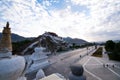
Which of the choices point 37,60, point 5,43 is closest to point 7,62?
point 5,43

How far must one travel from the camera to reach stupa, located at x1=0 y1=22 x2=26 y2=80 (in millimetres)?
3002

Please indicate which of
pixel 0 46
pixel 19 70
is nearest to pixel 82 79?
pixel 19 70

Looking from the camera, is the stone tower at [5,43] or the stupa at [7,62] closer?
the stupa at [7,62]

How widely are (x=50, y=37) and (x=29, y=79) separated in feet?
118

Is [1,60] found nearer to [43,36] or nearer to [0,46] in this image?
[0,46]

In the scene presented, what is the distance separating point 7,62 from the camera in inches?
120

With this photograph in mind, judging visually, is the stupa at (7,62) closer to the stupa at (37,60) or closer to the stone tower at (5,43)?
the stone tower at (5,43)

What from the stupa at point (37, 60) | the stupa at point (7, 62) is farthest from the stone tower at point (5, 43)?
the stupa at point (37, 60)

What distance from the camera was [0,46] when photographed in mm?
3322

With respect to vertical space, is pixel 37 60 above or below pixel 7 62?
below

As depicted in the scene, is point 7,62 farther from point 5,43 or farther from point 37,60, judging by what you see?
point 37,60

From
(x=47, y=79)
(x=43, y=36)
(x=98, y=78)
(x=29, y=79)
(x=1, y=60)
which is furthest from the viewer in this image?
(x=43, y=36)

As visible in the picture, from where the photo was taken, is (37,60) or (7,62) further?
(37,60)

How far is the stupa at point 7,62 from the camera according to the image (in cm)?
300
